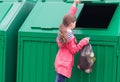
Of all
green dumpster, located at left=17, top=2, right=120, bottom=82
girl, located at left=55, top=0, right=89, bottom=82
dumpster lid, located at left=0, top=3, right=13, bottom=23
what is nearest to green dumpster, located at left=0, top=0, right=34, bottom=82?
dumpster lid, located at left=0, top=3, right=13, bottom=23

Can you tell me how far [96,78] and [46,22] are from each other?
881 millimetres

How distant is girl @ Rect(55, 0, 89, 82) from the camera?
3.11 metres

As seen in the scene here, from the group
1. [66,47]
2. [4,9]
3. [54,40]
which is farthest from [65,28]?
[4,9]

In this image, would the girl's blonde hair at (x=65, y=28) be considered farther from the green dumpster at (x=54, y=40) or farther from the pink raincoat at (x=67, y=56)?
the green dumpster at (x=54, y=40)

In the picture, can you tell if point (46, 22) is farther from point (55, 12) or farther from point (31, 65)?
point (31, 65)

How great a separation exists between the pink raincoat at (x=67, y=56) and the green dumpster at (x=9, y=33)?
31.7 inches

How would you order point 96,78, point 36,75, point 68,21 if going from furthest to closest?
point 36,75 < point 96,78 < point 68,21

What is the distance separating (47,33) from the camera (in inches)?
138

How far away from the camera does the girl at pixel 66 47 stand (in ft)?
10.2

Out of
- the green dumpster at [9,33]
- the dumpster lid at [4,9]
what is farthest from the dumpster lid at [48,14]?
the dumpster lid at [4,9]

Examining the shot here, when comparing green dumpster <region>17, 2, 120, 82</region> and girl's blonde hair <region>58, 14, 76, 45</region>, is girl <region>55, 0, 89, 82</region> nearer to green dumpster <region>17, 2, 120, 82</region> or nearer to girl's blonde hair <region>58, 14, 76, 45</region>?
girl's blonde hair <region>58, 14, 76, 45</region>

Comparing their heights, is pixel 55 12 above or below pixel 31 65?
above

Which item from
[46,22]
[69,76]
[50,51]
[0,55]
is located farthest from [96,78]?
[0,55]

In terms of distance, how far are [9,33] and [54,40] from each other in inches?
24.3
